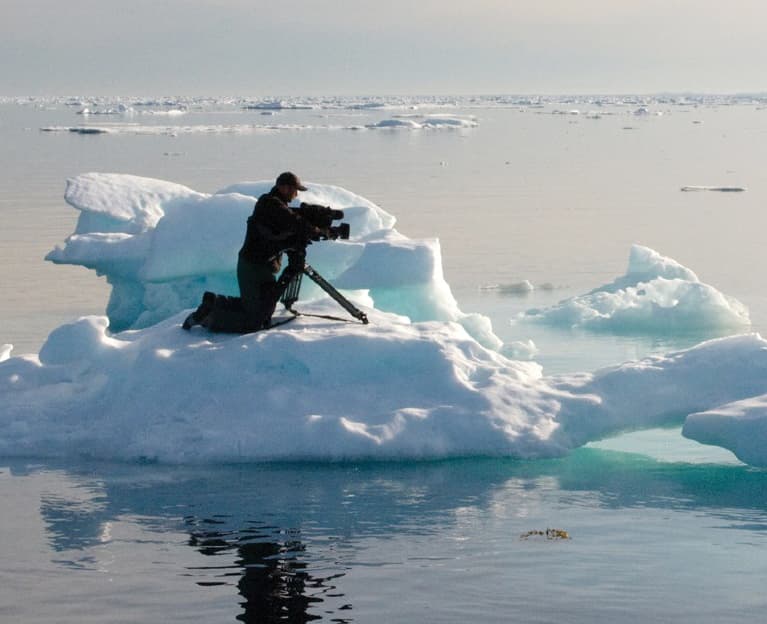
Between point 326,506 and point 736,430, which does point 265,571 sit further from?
point 736,430

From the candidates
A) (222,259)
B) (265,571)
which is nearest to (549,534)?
(265,571)

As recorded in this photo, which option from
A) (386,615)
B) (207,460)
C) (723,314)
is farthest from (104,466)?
(723,314)

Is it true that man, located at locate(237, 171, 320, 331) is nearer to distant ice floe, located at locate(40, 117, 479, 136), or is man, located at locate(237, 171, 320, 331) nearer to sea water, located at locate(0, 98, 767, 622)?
sea water, located at locate(0, 98, 767, 622)

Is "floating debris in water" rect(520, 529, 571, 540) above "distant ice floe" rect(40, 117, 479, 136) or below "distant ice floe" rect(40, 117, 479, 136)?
below

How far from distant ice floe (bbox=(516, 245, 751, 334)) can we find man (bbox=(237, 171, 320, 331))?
788 cm

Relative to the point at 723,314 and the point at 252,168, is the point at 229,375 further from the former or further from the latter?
the point at 252,168

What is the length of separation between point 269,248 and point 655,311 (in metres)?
8.65

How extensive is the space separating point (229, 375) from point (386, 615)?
13.1 feet

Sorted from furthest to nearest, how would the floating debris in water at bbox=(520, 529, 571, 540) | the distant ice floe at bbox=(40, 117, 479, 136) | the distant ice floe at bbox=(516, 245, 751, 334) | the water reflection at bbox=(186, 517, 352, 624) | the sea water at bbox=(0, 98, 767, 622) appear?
the distant ice floe at bbox=(40, 117, 479, 136) < the distant ice floe at bbox=(516, 245, 751, 334) < the floating debris in water at bbox=(520, 529, 571, 540) < the sea water at bbox=(0, 98, 767, 622) < the water reflection at bbox=(186, 517, 352, 624)

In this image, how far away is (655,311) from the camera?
62.8ft

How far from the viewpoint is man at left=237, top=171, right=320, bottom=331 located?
1159 centimetres

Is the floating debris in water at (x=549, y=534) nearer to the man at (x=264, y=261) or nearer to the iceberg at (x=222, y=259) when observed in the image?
the man at (x=264, y=261)

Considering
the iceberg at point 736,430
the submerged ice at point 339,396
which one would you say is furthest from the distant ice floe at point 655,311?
the iceberg at point 736,430

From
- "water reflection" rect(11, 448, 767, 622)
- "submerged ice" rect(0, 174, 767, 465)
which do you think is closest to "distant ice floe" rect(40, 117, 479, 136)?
"submerged ice" rect(0, 174, 767, 465)
